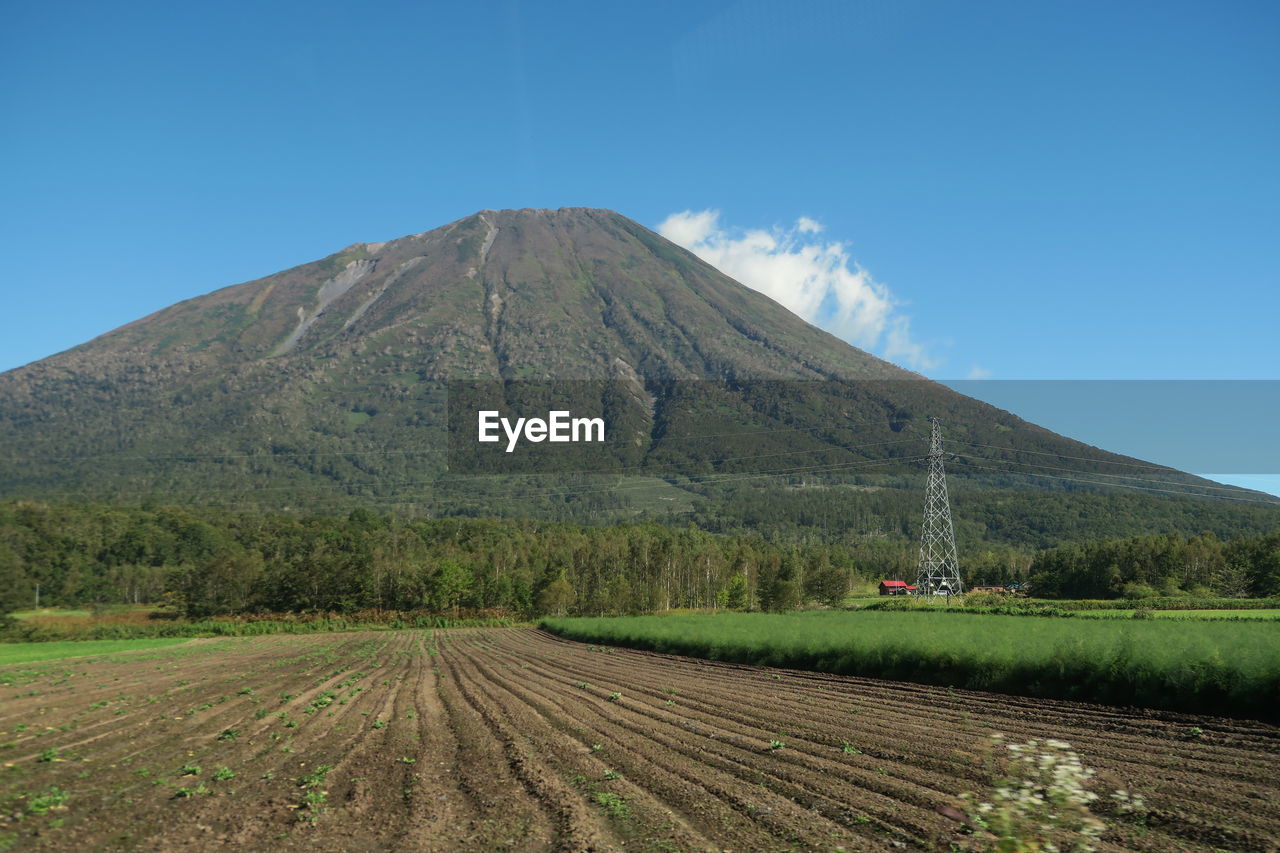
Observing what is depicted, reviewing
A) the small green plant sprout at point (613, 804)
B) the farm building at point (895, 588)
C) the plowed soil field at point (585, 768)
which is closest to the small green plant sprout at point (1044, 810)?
the plowed soil field at point (585, 768)

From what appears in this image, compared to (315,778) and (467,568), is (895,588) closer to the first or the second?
(467,568)

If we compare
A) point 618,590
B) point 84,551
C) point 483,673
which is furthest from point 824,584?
point 84,551

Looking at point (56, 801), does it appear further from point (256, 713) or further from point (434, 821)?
point (256, 713)

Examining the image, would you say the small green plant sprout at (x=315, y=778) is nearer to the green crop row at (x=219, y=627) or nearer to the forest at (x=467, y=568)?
the green crop row at (x=219, y=627)

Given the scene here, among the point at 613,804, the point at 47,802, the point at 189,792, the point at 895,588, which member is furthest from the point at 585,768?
the point at 895,588

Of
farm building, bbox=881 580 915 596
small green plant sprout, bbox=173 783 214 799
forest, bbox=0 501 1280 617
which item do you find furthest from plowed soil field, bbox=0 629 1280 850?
farm building, bbox=881 580 915 596

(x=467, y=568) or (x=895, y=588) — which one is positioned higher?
(x=467, y=568)

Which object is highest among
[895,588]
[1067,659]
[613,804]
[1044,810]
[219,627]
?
[1044,810]

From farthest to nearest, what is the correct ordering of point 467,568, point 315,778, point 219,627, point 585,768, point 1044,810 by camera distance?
point 467,568 → point 219,627 → point 585,768 → point 315,778 → point 1044,810
